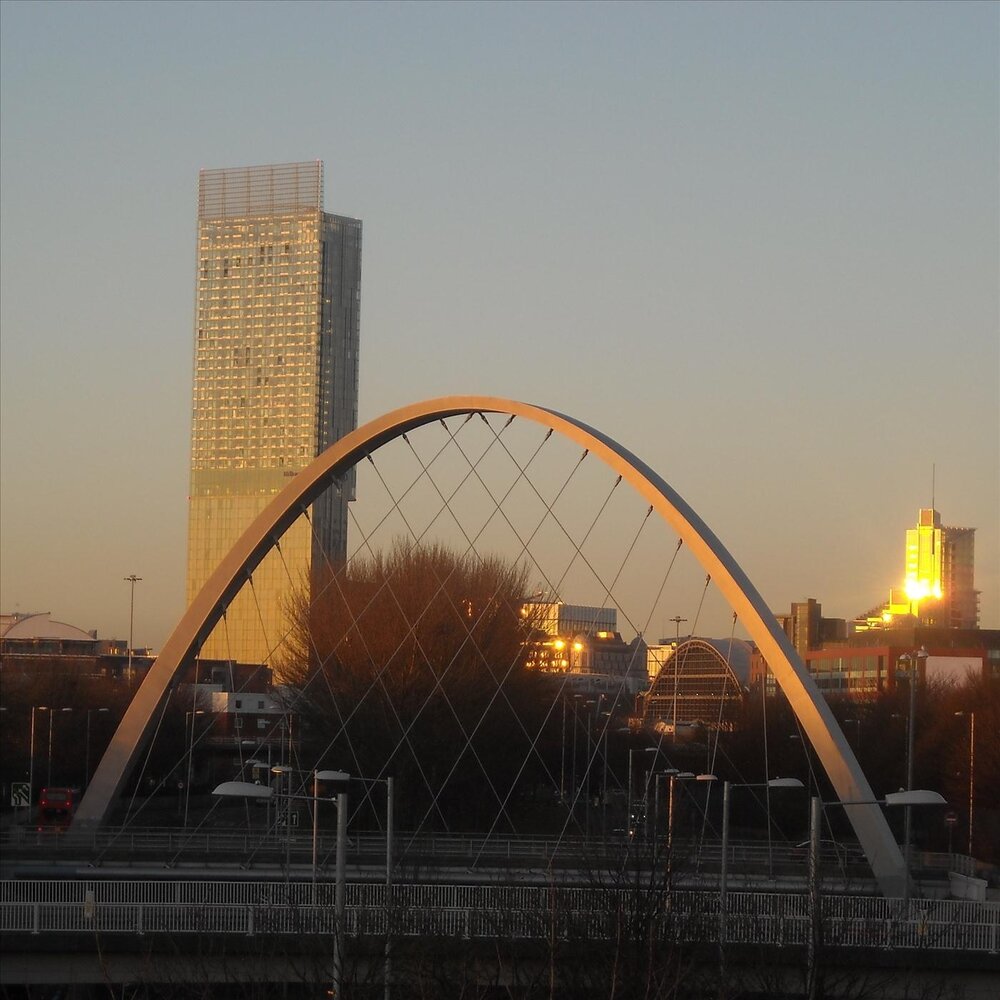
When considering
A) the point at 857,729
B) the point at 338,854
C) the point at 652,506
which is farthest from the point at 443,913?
the point at 857,729

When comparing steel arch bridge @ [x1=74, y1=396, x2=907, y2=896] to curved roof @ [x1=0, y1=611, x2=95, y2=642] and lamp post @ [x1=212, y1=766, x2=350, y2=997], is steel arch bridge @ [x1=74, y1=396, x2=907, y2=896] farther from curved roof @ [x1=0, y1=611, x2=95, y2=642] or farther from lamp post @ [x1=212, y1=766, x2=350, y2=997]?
curved roof @ [x1=0, y1=611, x2=95, y2=642]

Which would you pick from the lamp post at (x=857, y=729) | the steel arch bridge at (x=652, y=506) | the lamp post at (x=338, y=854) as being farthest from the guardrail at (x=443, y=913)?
the lamp post at (x=857, y=729)

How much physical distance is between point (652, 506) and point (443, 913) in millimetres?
16609

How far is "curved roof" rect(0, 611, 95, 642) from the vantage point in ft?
462

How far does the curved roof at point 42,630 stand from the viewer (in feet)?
462

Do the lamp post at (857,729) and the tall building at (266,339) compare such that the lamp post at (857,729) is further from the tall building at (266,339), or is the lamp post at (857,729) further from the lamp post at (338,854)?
the tall building at (266,339)

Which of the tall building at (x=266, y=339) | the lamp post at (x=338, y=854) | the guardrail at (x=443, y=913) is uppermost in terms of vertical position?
the tall building at (x=266, y=339)

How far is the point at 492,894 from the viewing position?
2873 cm

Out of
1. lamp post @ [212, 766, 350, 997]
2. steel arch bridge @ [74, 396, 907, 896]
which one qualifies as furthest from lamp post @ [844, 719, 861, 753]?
lamp post @ [212, 766, 350, 997]

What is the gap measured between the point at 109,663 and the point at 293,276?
53.3 m

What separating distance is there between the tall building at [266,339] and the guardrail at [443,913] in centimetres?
12756

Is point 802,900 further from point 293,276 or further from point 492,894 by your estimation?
point 293,276

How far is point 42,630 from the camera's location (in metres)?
143

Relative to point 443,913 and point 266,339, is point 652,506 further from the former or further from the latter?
point 266,339
